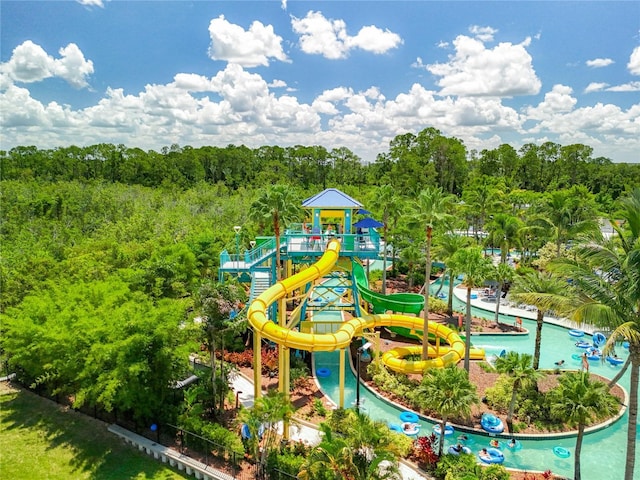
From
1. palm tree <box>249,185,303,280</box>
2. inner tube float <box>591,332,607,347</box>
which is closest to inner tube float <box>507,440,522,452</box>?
palm tree <box>249,185,303,280</box>

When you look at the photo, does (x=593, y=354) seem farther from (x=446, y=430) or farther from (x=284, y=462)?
(x=284, y=462)

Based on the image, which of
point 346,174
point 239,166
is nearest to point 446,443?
point 346,174

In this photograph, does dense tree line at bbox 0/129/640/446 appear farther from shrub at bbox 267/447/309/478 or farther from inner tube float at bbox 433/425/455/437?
inner tube float at bbox 433/425/455/437

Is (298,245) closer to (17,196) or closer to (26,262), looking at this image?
(26,262)

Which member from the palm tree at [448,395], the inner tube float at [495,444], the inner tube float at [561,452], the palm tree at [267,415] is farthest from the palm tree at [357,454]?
the inner tube float at [561,452]

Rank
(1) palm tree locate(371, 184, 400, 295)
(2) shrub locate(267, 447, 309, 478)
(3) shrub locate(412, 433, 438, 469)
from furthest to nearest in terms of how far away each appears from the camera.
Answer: (1) palm tree locate(371, 184, 400, 295), (3) shrub locate(412, 433, 438, 469), (2) shrub locate(267, 447, 309, 478)

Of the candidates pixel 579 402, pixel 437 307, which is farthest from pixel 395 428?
pixel 437 307
